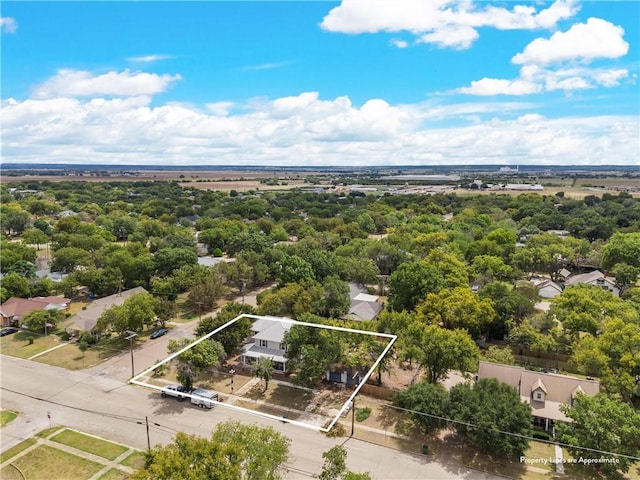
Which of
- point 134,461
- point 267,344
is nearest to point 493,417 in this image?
point 267,344

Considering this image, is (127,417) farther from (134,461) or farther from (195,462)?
(195,462)

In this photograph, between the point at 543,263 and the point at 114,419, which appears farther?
the point at 543,263

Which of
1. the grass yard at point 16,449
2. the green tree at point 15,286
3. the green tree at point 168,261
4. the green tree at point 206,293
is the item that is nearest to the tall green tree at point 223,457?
the grass yard at point 16,449

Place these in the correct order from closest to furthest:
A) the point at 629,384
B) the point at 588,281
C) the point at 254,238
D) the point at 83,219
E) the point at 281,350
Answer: the point at 629,384 < the point at 281,350 < the point at 588,281 < the point at 254,238 < the point at 83,219

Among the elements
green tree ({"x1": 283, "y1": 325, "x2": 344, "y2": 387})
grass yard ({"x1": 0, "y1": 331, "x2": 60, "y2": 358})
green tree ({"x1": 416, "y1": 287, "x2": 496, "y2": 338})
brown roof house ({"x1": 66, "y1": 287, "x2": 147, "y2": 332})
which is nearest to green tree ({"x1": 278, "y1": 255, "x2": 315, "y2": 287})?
green tree ({"x1": 416, "y1": 287, "x2": 496, "y2": 338})

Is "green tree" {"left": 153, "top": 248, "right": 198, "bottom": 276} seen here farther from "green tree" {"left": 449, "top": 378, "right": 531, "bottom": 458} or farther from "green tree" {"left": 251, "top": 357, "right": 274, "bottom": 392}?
"green tree" {"left": 449, "top": 378, "right": 531, "bottom": 458}

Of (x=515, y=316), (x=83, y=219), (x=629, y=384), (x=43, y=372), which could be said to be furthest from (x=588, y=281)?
(x=83, y=219)

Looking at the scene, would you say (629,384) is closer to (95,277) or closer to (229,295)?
(229,295)
